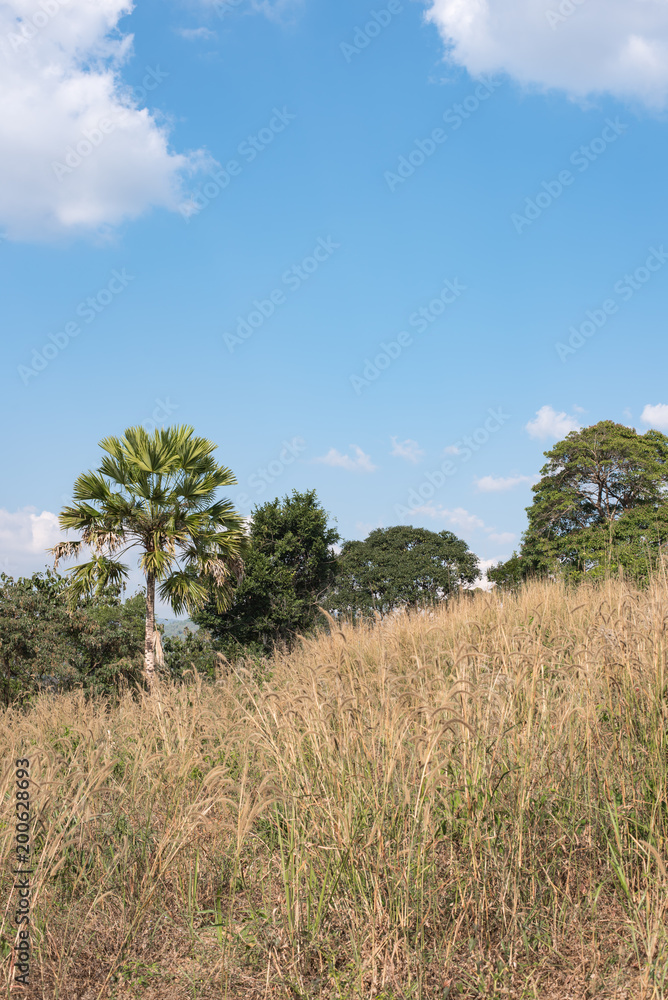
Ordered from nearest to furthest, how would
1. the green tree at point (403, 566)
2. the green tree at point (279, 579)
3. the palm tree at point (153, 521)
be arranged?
the palm tree at point (153, 521), the green tree at point (279, 579), the green tree at point (403, 566)

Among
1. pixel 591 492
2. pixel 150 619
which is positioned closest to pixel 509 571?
pixel 591 492

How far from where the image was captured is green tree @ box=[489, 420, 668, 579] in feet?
88.2

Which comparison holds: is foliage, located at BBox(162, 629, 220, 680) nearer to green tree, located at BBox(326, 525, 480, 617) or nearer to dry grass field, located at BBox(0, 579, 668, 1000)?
green tree, located at BBox(326, 525, 480, 617)

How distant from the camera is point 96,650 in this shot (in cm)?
2155

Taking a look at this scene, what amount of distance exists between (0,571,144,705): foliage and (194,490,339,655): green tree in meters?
4.66

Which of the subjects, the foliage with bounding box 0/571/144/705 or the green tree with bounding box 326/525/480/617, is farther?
the green tree with bounding box 326/525/480/617

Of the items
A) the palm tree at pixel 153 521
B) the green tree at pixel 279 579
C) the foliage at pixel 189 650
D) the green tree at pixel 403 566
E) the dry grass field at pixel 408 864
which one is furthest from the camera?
the green tree at pixel 403 566

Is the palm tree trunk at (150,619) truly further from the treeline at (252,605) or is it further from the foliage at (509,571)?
the foliage at (509,571)

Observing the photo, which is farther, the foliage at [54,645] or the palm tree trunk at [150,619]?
the foliage at [54,645]

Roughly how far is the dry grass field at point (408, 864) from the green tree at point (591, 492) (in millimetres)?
24026

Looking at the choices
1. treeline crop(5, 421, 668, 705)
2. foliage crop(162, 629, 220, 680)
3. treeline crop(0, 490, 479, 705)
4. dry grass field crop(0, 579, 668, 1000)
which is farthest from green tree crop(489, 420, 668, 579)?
dry grass field crop(0, 579, 668, 1000)

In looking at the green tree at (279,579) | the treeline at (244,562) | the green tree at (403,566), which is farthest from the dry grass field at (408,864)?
the green tree at (403,566)

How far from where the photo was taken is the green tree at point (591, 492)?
88.2ft

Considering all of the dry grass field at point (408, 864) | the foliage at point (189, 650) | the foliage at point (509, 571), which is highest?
the foliage at point (509, 571)
